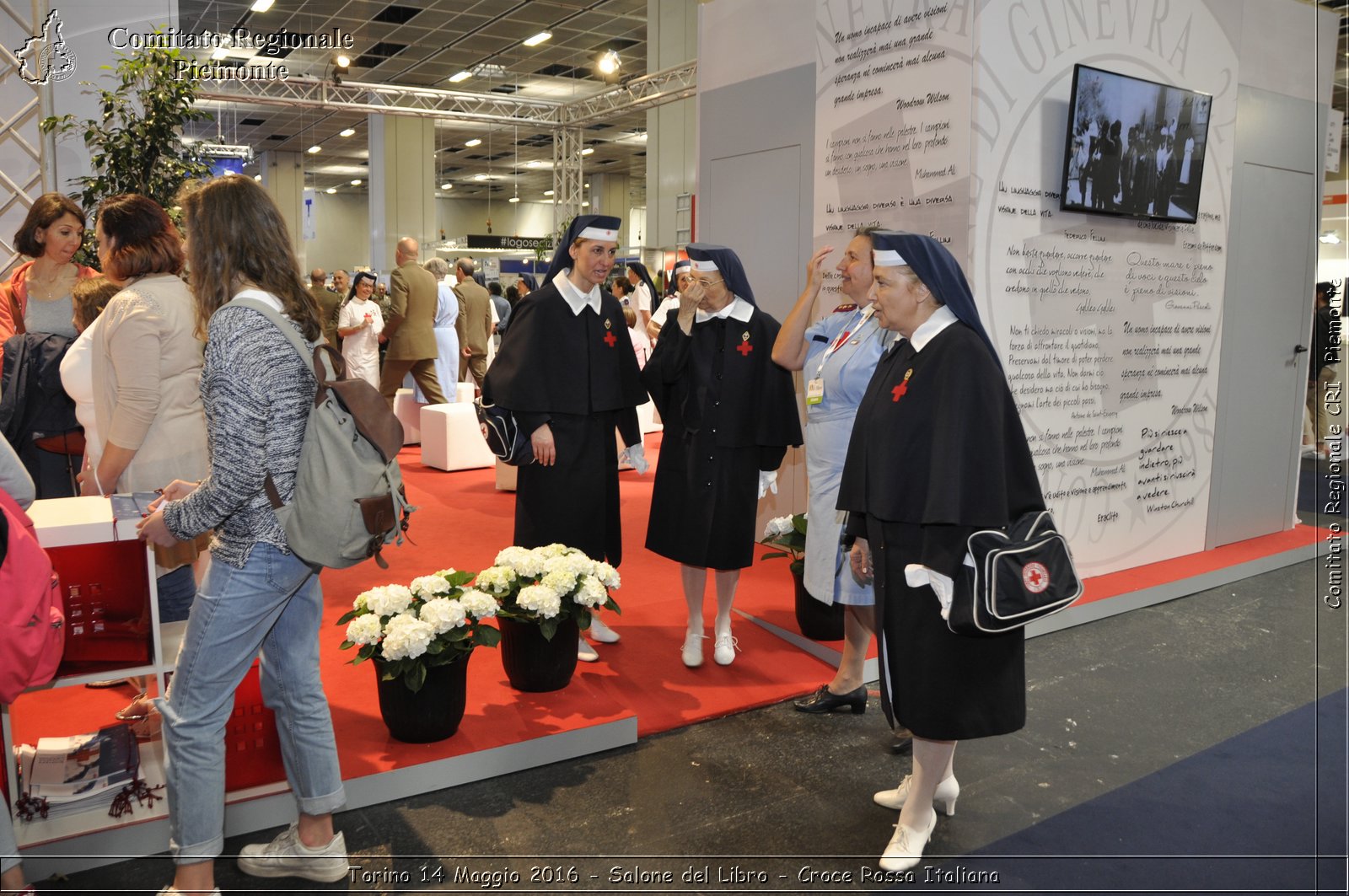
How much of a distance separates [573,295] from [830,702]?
181cm

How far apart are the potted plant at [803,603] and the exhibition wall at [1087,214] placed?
1.21m

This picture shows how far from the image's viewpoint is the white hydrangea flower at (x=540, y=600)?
10.9 feet

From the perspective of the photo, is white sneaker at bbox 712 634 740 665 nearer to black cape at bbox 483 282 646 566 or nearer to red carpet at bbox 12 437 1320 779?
red carpet at bbox 12 437 1320 779

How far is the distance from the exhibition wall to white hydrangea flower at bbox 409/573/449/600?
256cm

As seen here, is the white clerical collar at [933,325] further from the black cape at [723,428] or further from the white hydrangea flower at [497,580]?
the white hydrangea flower at [497,580]

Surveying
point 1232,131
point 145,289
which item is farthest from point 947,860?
point 1232,131

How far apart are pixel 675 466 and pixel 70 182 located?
374 cm

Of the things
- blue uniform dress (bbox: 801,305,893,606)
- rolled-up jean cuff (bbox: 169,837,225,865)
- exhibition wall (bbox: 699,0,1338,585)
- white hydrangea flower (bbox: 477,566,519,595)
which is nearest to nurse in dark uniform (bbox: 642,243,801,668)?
blue uniform dress (bbox: 801,305,893,606)

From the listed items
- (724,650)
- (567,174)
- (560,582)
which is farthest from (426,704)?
(567,174)

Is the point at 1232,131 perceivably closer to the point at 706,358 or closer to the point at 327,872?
the point at 706,358

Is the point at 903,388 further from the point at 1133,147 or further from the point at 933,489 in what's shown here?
the point at 1133,147

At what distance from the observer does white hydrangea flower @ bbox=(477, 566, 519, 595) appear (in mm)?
3422

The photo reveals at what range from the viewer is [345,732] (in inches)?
126

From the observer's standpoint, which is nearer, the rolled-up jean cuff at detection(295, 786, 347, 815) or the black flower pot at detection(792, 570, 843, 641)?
the rolled-up jean cuff at detection(295, 786, 347, 815)
